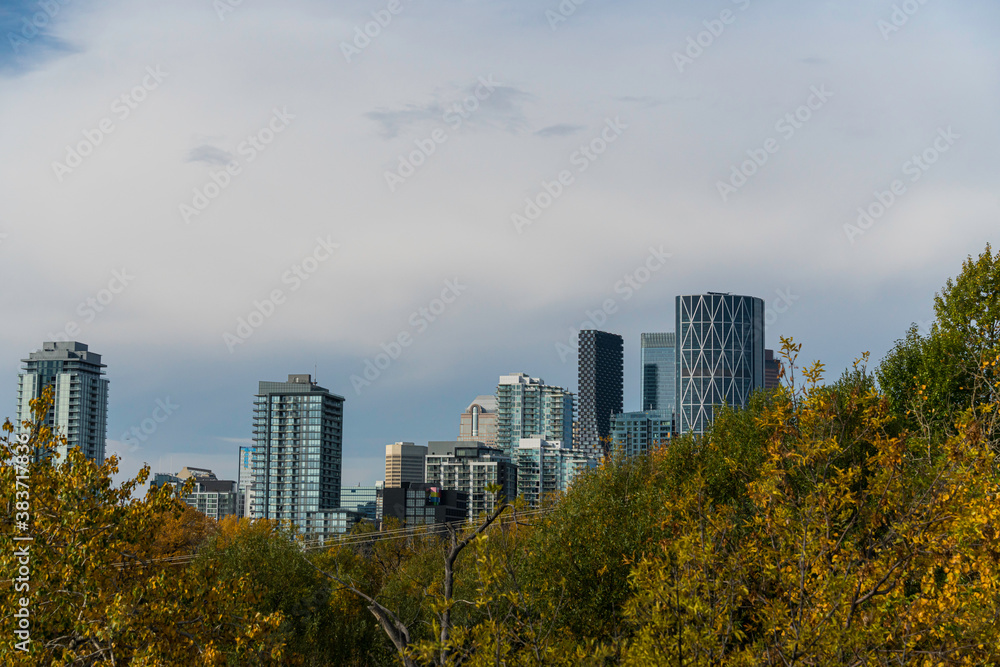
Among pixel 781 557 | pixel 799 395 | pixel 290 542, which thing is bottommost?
pixel 290 542

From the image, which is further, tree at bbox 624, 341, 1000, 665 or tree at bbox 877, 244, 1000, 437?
tree at bbox 877, 244, 1000, 437

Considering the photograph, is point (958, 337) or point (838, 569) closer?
point (838, 569)

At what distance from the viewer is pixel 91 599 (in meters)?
13.9

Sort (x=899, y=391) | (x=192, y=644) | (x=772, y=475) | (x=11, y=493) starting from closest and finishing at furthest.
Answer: (x=772, y=475), (x=11, y=493), (x=192, y=644), (x=899, y=391)

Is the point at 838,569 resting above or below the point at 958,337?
below

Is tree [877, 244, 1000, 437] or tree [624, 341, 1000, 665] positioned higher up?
tree [877, 244, 1000, 437]

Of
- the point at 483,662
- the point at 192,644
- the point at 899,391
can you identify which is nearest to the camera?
the point at 483,662

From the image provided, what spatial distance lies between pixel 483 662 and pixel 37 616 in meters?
7.14

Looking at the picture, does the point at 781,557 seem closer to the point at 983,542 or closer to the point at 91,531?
the point at 983,542

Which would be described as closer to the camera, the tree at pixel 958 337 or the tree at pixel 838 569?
the tree at pixel 838 569

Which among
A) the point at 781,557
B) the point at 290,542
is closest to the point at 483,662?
the point at 781,557

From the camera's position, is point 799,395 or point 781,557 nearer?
point 781,557

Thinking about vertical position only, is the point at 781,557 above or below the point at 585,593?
above

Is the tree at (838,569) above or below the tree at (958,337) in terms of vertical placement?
below
